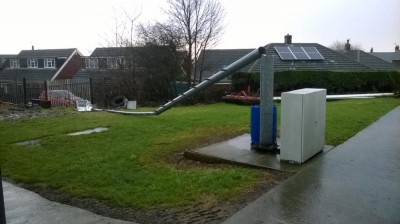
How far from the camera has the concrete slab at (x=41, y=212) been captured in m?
3.94

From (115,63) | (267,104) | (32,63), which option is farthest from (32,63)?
(267,104)

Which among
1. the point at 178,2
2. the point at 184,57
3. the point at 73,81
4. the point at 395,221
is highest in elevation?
the point at 178,2

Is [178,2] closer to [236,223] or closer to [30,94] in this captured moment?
[30,94]

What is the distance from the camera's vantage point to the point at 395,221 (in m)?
3.68

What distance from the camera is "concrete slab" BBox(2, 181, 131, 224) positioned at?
3.94 metres

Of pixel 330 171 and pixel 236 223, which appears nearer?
pixel 236 223

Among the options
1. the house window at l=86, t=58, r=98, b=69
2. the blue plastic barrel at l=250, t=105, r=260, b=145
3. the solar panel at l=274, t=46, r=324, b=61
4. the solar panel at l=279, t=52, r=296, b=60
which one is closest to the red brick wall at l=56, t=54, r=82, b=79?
the house window at l=86, t=58, r=98, b=69

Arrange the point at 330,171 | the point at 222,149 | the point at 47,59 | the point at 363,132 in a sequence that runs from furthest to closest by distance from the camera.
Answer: the point at 47,59 < the point at 363,132 < the point at 222,149 < the point at 330,171

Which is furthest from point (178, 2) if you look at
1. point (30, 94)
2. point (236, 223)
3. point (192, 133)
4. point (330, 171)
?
point (236, 223)

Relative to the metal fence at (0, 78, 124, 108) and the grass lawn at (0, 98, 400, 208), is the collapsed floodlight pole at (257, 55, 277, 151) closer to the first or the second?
the grass lawn at (0, 98, 400, 208)

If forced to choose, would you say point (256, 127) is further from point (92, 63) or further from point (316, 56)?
point (92, 63)

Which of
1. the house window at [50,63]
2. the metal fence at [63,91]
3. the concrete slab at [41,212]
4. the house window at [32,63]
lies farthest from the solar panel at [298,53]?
the house window at [32,63]

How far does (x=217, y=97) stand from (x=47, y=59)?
112 ft

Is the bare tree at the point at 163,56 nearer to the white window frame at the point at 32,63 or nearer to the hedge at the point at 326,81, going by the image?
the hedge at the point at 326,81
